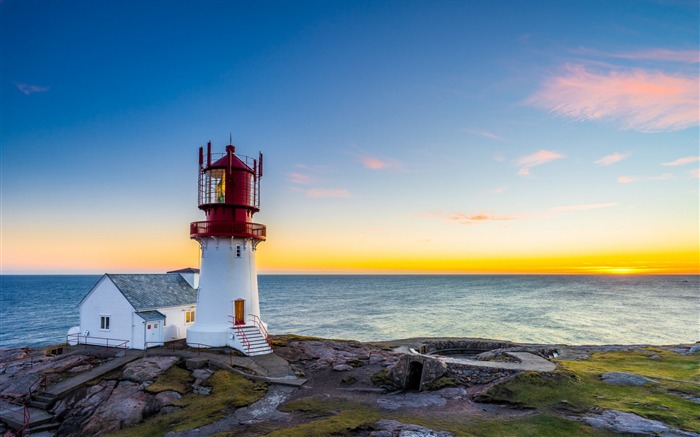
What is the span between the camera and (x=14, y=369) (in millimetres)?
23125

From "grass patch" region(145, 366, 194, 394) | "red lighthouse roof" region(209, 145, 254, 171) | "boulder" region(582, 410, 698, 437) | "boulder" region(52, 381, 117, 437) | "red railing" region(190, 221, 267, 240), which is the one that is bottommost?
"boulder" region(52, 381, 117, 437)

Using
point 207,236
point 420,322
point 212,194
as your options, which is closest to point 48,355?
point 207,236

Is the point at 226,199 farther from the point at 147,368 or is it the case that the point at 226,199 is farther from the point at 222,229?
the point at 147,368

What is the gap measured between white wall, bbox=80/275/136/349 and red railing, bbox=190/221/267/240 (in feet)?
20.5

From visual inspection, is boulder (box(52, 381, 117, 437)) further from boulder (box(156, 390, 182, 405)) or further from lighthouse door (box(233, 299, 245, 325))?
lighthouse door (box(233, 299, 245, 325))

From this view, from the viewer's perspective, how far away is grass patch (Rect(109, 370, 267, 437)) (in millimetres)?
16391

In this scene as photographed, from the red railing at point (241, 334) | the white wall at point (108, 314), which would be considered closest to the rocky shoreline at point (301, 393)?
the red railing at point (241, 334)

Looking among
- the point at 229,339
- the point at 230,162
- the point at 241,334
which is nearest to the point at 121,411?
the point at 229,339

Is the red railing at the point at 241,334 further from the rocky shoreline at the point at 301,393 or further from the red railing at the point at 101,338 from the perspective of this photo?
the red railing at the point at 101,338

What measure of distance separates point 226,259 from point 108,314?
8.64 metres

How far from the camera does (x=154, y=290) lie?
95.3 ft

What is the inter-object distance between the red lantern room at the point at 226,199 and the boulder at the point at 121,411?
11.1m

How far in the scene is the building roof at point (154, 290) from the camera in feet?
88.9

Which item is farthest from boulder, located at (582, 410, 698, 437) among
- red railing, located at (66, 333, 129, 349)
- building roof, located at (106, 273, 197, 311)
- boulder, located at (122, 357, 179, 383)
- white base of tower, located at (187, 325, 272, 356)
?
red railing, located at (66, 333, 129, 349)
